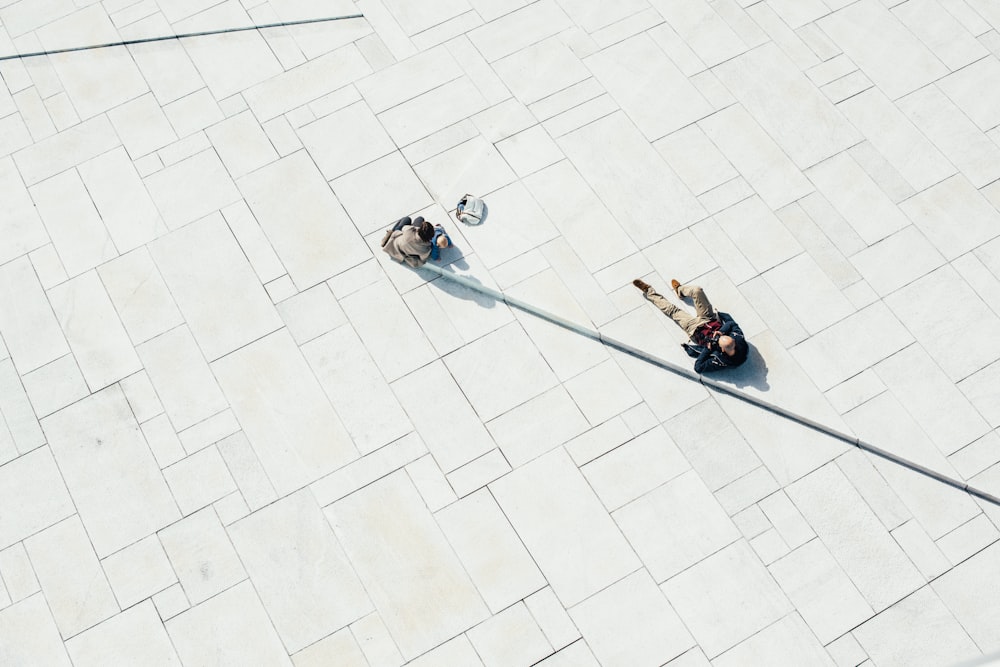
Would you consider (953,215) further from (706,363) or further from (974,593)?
(974,593)

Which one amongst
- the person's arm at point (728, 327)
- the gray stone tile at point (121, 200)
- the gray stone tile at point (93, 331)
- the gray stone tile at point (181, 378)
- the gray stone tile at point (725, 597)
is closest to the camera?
the gray stone tile at point (725, 597)

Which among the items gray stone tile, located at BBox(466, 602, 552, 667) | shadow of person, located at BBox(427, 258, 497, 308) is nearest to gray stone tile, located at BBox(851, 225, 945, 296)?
shadow of person, located at BBox(427, 258, 497, 308)

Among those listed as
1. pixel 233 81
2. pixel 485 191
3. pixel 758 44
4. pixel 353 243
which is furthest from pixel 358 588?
pixel 758 44

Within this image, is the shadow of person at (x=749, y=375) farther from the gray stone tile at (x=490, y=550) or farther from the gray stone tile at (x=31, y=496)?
the gray stone tile at (x=31, y=496)

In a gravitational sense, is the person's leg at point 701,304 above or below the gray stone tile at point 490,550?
above

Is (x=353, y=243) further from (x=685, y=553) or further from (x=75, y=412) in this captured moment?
(x=685, y=553)

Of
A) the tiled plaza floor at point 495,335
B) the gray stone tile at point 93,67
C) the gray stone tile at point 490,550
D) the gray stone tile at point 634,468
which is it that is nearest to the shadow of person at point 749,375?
the tiled plaza floor at point 495,335

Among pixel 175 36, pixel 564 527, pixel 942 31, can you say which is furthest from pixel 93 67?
pixel 942 31
